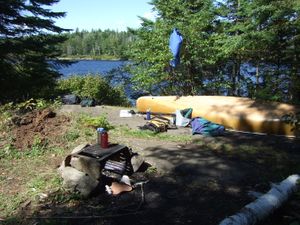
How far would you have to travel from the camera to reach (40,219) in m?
Answer: 4.96

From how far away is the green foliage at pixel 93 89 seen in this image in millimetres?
15242

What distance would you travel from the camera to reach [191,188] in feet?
19.1

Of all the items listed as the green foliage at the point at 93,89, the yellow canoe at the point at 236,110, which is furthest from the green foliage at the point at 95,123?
the green foliage at the point at 93,89

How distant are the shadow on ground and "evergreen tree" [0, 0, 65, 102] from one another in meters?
9.42

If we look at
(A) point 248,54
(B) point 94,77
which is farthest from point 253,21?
(B) point 94,77

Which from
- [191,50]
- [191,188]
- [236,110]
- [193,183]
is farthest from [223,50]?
[191,188]

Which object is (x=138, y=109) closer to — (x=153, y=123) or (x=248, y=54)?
(x=153, y=123)

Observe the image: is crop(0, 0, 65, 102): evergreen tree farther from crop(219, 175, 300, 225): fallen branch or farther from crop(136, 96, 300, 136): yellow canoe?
crop(219, 175, 300, 225): fallen branch

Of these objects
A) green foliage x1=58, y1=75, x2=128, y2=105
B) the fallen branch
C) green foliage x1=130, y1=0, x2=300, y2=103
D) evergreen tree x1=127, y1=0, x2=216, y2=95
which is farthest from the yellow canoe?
green foliage x1=58, y1=75, x2=128, y2=105

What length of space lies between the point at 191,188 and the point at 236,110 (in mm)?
4488

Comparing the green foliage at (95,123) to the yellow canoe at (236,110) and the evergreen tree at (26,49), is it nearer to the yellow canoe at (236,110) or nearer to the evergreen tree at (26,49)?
the yellow canoe at (236,110)

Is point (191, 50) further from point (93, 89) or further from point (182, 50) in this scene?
point (93, 89)

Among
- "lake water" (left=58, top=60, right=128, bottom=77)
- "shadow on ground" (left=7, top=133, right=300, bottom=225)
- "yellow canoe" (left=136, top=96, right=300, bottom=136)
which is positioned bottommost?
"shadow on ground" (left=7, top=133, right=300, bottom=225)

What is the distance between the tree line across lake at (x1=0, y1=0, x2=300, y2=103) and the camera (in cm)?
1224
